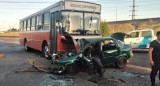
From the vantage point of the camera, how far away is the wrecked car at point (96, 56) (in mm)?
7941

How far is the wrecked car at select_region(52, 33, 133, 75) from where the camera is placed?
7941 millimetres

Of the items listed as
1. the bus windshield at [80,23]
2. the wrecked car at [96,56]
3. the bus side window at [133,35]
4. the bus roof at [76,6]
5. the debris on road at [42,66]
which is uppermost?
the bus roof at [76,6]

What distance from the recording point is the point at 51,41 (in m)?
12.0

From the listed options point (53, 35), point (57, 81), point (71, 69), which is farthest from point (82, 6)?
point (57, 81)

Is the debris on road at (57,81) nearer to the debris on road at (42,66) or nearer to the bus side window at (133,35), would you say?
the debris on road at (42,66)

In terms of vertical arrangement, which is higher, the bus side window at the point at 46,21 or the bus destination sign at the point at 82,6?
the bus destination sign at the point at 82,6

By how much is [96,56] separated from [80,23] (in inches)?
123

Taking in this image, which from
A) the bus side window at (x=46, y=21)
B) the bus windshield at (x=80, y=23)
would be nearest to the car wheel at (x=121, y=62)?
the bus windshield at (x=80, y=23)

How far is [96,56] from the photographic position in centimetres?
868

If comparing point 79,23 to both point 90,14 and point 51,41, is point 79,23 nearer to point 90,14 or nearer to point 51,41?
point 90,14

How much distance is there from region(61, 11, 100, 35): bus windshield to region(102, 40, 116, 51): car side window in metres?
1.93

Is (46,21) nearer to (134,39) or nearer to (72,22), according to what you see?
(72,22)

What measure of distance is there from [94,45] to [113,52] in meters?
1.02

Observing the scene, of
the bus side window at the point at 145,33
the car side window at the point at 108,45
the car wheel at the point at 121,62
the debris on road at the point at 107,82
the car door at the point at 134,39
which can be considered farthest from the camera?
the car door at the point at 134,39
